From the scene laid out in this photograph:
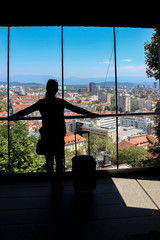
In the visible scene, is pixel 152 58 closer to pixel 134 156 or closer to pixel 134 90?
pixel 134 90

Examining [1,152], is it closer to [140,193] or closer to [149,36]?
[140,193]

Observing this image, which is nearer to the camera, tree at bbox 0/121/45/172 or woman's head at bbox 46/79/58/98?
woman's head at bbox 46/79/58/98

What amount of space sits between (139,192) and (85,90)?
7.47 feet

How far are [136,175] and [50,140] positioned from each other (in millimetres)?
1692

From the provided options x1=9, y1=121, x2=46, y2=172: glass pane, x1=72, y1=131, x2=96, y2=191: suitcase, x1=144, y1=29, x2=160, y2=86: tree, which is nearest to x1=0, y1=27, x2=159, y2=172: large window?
x1=9, y1=121, x2=46, y2=172: glass pane

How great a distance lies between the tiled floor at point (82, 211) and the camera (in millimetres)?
1965

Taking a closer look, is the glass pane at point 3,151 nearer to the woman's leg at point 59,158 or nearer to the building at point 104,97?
the building at point 104,97

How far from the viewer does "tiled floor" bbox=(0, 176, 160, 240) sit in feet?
6.45

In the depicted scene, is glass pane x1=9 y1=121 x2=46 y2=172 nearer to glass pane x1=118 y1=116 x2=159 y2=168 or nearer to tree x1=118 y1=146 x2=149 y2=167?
tree x1=118 y1=146 x2=149 y2=167

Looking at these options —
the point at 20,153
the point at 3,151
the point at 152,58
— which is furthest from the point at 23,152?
the point at 152,58

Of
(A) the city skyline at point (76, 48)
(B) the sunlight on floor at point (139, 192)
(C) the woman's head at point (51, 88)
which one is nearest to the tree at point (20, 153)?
(A) the city skyline at point (76, 48)

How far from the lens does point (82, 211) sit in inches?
93.8

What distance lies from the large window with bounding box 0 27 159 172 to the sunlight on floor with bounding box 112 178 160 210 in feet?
1.78
